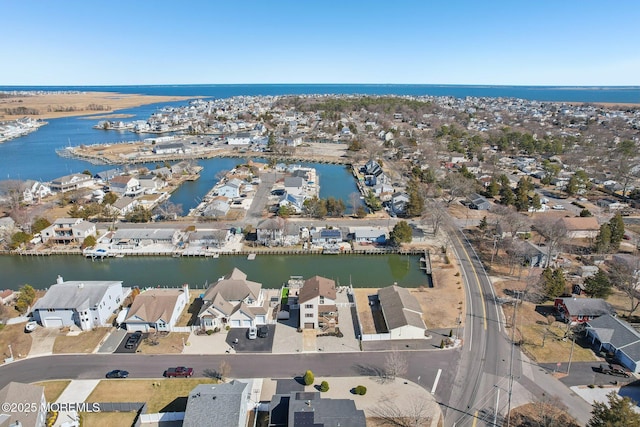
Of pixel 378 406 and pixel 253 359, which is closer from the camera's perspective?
pixel 378 406

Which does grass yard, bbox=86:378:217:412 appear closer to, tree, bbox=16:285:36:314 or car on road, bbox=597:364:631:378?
tree, bbox=16:285:36:314

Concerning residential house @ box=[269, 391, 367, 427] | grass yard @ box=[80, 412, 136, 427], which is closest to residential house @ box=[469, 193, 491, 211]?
residential house @ box=[269, 391, 367, 427]

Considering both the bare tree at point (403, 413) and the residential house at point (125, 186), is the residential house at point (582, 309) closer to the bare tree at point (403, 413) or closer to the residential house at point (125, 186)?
the bare tree at point (403, 413)

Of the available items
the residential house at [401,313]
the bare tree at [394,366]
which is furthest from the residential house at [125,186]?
the bare tree at [394,366]

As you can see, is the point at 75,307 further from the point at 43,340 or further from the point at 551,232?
the point at 551,232

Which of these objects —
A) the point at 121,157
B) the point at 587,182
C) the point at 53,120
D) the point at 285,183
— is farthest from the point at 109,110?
the point at 587,182

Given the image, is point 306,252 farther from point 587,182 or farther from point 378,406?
point 587,182
